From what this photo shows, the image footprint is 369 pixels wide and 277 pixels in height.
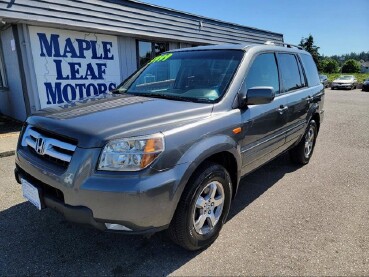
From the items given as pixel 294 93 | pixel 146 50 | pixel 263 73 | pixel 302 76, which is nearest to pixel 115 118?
pixel 263 73

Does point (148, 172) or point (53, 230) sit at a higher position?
point (148, 172)

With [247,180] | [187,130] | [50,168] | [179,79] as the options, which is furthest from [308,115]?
[50,168]

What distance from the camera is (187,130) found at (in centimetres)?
237

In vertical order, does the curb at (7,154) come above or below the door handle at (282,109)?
below

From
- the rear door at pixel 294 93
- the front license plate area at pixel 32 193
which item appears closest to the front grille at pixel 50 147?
the front license plate area at pixel 32 193

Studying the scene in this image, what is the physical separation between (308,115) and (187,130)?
301 cm

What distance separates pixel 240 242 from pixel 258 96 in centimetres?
140

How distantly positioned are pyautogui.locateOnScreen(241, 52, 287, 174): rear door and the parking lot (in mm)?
634

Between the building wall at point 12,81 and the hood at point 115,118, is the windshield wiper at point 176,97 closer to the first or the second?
the hood at point 115,118

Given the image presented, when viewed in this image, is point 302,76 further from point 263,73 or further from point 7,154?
point 7,154

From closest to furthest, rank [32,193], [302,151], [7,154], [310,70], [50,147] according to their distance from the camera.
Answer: [50,147], [32,193], [302,151], [310,70], [7,154]

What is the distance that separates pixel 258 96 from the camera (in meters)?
2.82

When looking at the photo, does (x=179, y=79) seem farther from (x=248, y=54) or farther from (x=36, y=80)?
(x=36, y=80)

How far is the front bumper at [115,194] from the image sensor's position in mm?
2053
